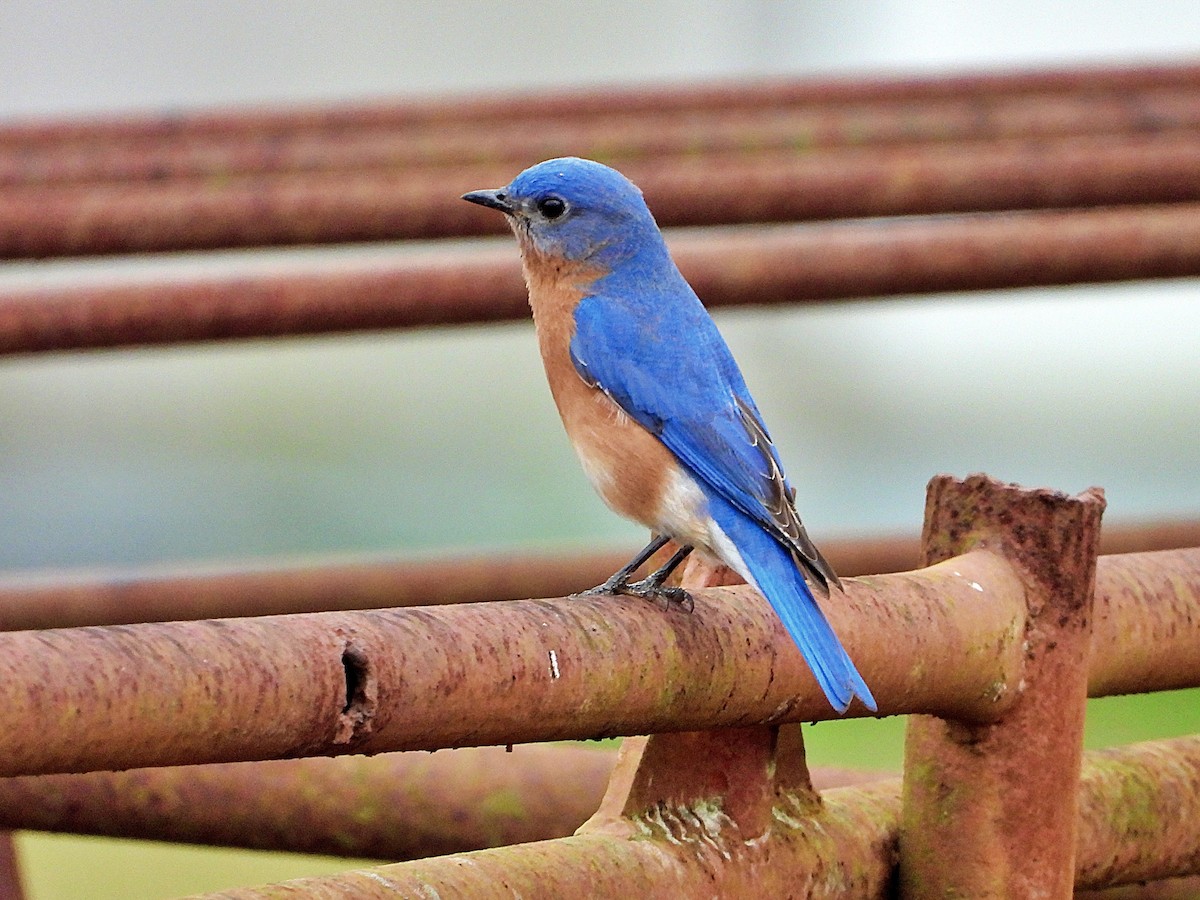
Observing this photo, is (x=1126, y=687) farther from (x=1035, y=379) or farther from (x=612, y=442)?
(x=1035, y=379)

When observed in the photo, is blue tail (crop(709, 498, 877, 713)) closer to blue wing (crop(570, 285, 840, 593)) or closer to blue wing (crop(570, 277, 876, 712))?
blue wing (crop(570, 277, 876, 712))

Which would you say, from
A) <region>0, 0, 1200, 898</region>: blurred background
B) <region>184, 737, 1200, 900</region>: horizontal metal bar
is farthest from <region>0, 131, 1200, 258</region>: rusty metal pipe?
<region>0, 0, 1200, 898</region>: blurred background

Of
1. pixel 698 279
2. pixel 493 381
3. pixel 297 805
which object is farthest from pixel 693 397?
pixel 493 381

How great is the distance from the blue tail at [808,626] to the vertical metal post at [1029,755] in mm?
165

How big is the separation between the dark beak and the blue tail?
86 centimetres

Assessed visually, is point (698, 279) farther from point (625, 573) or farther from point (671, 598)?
point (671, 598)

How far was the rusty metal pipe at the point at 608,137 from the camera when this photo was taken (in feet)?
11.9

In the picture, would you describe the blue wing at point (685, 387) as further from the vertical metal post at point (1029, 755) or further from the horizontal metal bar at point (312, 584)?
the horizontal metal bar at point (312, 584)

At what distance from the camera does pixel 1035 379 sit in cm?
1008

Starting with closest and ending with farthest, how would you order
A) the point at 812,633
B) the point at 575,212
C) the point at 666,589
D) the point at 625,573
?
the point at 812,633 < the point at 666,589 < the point at 625,573 < the point at 575,212

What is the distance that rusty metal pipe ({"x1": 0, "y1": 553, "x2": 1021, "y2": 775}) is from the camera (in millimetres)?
1197

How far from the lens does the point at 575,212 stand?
2723 millimetres

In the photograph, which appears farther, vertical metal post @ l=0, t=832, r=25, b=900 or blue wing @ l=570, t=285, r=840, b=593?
vertical metal post @ l=0, t=832, r=25, b=900

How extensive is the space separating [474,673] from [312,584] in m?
2.54
